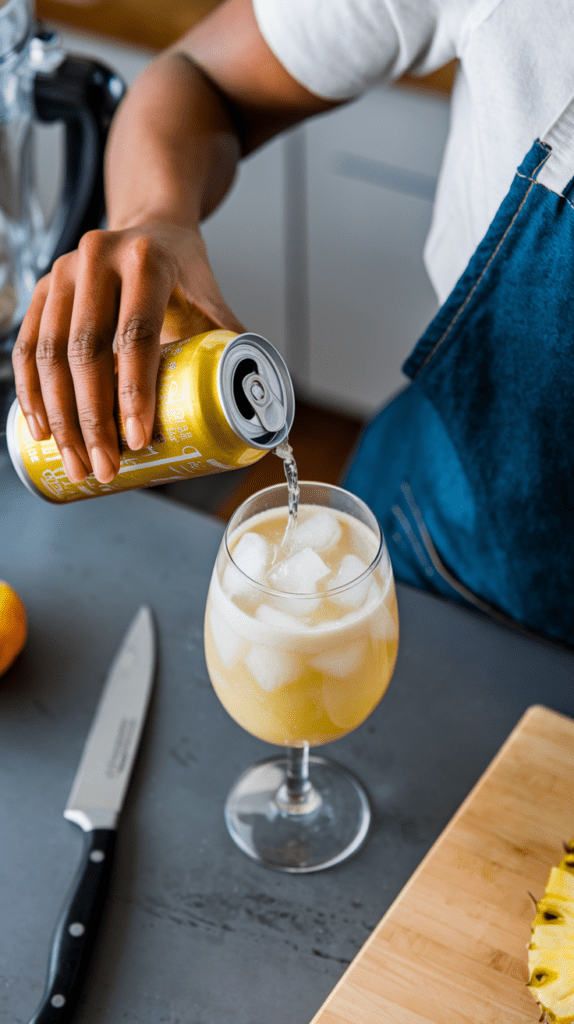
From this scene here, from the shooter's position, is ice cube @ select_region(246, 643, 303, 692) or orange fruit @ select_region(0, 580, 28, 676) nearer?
ice cube @ select_region(246, 643, 303, 692)

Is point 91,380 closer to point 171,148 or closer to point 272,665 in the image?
point 272,665

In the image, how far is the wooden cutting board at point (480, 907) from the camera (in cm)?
56

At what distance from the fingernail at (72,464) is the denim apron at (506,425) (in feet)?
1.07

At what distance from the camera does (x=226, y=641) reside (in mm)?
629

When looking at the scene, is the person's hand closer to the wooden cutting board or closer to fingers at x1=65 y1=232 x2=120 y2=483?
fingers at x1=65 y1=232 x2=120 y2=483

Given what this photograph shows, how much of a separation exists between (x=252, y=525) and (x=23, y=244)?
2.17 feet

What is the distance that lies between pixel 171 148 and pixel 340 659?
53 centimetres

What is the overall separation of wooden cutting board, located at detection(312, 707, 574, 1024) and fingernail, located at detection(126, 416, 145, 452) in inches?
13.2

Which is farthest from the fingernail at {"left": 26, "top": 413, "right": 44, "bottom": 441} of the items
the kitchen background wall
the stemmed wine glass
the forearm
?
the kitchen background wall

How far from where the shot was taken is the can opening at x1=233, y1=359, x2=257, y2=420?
0.57m

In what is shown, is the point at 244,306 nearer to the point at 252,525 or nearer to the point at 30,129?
the point at 30,129

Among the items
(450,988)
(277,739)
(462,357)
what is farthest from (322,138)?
(450,988)

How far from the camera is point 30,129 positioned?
1123 mm

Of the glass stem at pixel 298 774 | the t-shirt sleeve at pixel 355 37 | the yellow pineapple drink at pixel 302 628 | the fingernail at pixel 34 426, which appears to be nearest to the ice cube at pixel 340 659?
the yellow pineapple drink at pixel 302 628
